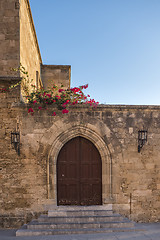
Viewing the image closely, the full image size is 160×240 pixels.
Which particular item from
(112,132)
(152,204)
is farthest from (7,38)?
(152,204)

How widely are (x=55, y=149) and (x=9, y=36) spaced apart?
4.01 m

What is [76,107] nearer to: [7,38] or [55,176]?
[55,176]

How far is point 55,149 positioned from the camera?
5.14 meters

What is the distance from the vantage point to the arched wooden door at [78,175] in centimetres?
527

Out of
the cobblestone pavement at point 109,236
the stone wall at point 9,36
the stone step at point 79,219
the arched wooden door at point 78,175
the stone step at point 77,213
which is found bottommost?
the cobblestone pavement at point 109,236

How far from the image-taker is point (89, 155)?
17.6ft

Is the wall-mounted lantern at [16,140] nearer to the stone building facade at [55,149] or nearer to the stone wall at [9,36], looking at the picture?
the stone building facade at [55,149]

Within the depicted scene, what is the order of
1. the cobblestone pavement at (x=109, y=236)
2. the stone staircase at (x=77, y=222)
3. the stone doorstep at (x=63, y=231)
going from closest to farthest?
1. the cobblestone pavement at (x=109, y=236)
2. the stone doorstep at (x=63, y=231)
3. the stone staircase at (x=77, y=222)

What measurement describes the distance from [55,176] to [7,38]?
15.7ft

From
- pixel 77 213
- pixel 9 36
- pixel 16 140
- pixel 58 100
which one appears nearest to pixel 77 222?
pixel 77 213

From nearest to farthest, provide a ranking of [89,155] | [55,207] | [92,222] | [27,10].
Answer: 1. [92,222]
2. [55,207]
3. [89,155]
4. [27,10]

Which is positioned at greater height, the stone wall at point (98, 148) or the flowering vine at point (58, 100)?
the flowering vine at point (58, 100)

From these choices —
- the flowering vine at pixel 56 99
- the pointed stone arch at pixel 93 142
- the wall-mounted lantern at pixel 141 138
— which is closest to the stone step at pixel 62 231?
→ the pointed stone arch at pixel 93 142

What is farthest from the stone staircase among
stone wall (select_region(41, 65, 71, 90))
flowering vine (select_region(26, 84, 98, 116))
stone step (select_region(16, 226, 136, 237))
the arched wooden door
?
stone wall (select_region(41, 65, 71, 90))
